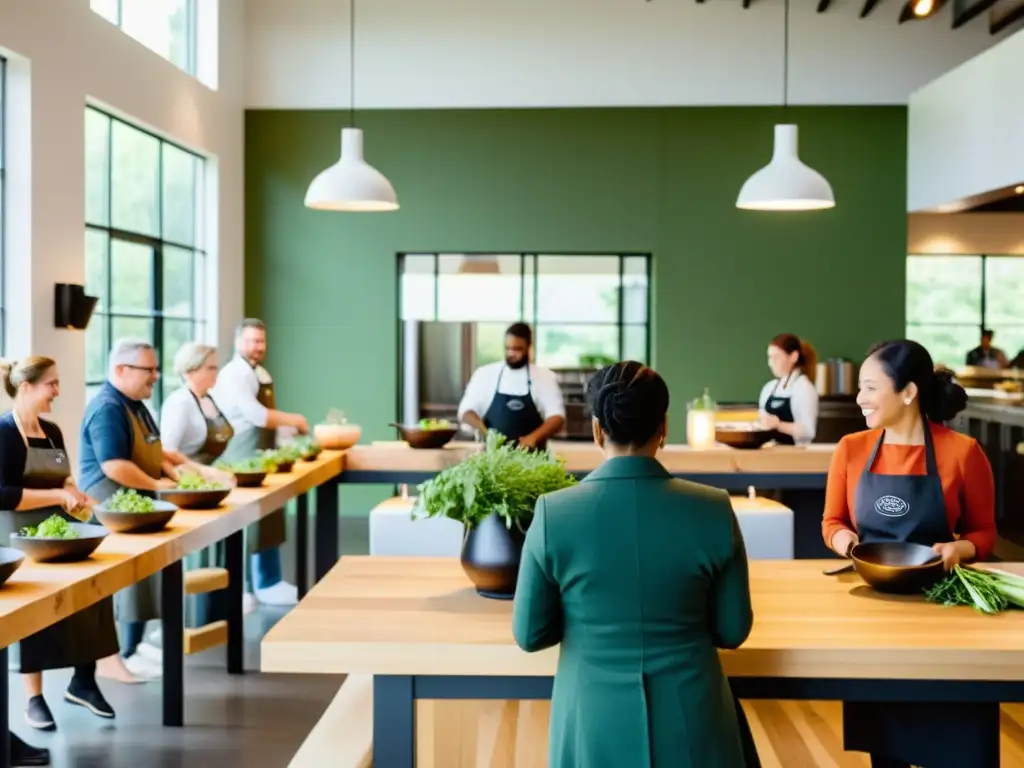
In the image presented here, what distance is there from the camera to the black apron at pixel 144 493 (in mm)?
4602

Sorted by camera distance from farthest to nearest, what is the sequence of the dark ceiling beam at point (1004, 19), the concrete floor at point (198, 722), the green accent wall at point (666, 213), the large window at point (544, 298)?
the large window at point (544, 298) < the green accent wall at point (666, 213) < the dark ceiling beam at point (1004, 19) < the concrete floor at point (198, 722)

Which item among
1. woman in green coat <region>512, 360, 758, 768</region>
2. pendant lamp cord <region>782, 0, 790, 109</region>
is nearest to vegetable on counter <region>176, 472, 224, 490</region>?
woman in green coat <region>512, 360, 758, 768</region>

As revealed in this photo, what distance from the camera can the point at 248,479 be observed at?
16.5 feet

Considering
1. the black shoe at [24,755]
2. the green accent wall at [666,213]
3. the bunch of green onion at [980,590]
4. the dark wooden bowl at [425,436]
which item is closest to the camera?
the bunch of green onion at [980,590]

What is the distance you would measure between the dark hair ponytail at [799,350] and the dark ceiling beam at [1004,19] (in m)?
4.38

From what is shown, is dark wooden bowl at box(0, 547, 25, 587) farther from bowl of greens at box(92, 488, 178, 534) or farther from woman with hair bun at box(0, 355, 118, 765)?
woman with hair bun at box(0, 355, 118, 765)

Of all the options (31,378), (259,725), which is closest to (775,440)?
(259,725)

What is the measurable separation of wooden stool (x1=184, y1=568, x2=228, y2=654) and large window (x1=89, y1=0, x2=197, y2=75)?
3569mm

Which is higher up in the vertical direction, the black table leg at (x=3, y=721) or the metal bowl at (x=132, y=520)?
the metal bowl at (x=132, y=520)

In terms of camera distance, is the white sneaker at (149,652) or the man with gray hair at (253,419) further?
the man with gray hair at (253,419)

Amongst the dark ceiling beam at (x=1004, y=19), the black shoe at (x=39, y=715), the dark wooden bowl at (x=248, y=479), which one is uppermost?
the dark ceiling beam at (x=1004, y=19)

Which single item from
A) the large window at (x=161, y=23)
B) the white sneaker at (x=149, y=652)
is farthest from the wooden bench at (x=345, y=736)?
the large window at (x=161, y=23)

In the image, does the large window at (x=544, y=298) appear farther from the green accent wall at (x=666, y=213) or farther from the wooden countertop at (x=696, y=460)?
the wooden countertop at (x=696, y=460)

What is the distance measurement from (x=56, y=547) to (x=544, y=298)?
271 inches
